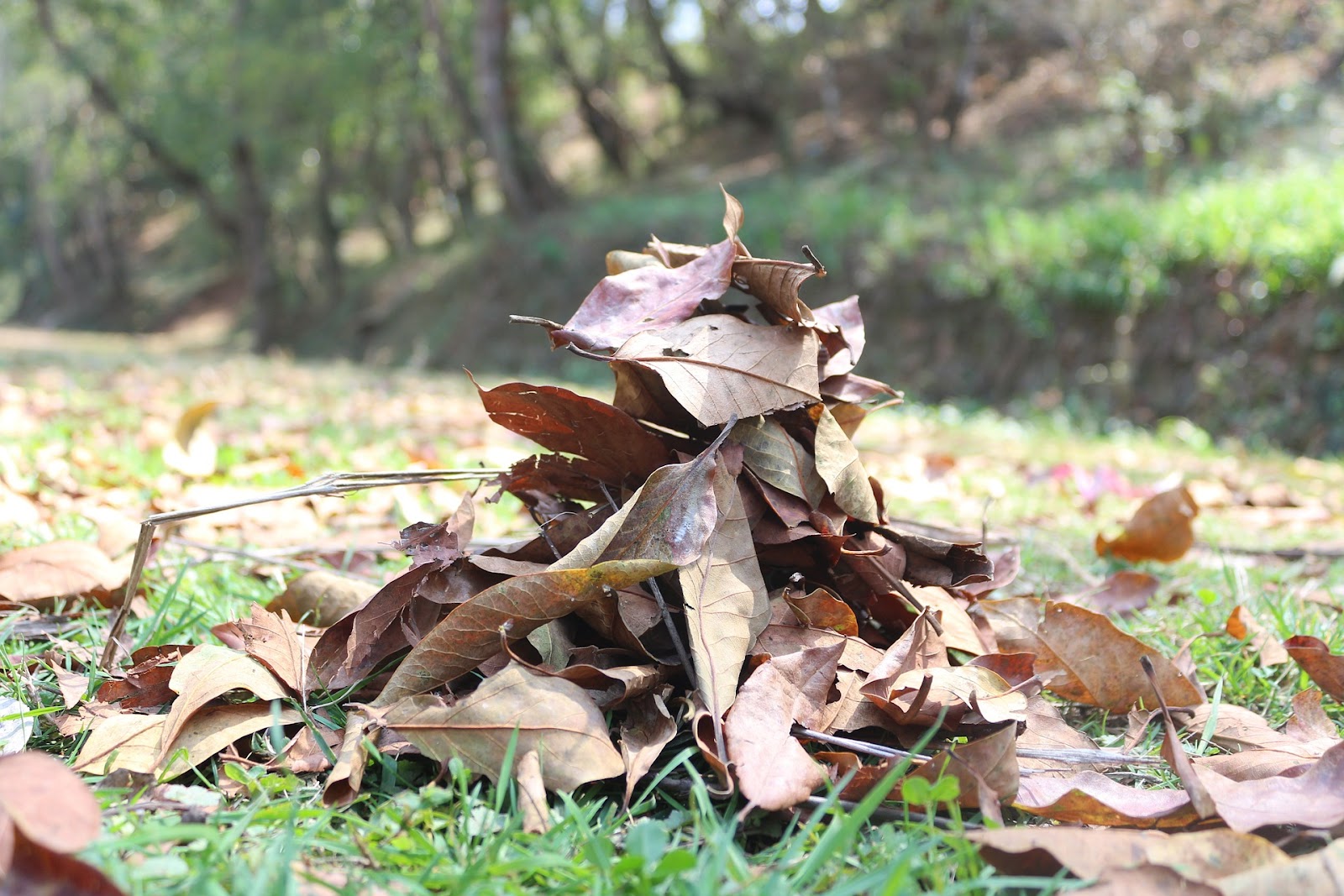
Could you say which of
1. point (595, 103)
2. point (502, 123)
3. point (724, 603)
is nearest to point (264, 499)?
point (724, 603)

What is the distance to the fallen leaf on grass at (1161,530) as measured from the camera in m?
1.76

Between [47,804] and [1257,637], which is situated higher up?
[47,804]

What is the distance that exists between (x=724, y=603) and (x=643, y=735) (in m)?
0.17

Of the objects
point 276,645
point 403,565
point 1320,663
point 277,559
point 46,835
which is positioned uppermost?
point 46,835

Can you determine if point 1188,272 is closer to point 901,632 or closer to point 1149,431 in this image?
point 1149,431

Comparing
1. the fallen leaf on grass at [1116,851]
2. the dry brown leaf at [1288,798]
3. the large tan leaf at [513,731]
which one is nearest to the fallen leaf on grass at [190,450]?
the large tan leaf at [513,731]

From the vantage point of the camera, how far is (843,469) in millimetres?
1135

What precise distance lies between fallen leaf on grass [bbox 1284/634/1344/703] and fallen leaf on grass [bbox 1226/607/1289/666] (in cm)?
8

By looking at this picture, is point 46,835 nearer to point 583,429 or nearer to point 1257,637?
point 583,429

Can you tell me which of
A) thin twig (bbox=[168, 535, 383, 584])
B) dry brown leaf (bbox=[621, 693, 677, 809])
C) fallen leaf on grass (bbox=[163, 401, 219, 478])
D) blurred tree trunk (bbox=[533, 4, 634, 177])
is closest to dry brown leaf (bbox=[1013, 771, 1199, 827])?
dry brown leaf (bbox=[621, 693, 677, 809])

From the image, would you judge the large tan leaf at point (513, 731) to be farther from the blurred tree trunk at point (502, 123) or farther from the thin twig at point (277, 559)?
the blurred tree trunk at point (502, 123)

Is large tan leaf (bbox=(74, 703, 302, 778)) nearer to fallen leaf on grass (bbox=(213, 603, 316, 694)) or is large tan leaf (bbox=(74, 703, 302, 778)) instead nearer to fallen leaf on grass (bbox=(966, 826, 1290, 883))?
fallen leaf on grass (bbox=(213, 603, 316, 694))

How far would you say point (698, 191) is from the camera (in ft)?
43.6

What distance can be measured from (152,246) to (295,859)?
126ft
